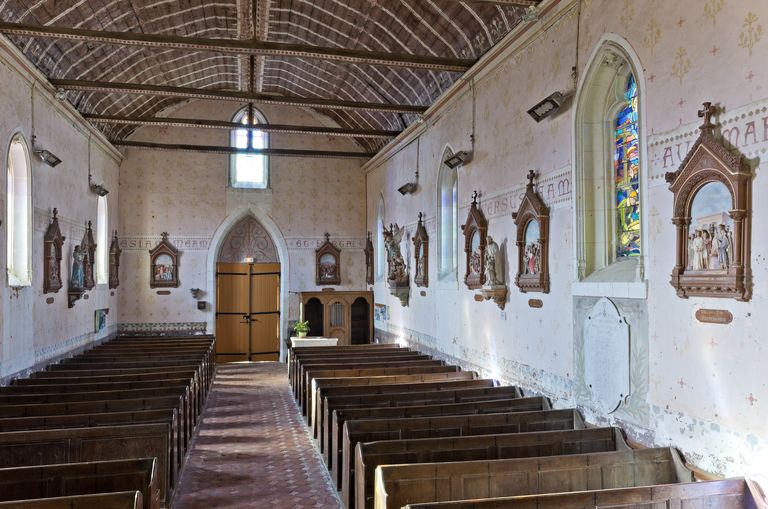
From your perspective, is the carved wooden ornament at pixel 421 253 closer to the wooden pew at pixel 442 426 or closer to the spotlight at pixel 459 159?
the spotlight at pixel 459 159

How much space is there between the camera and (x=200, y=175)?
56.3 ft

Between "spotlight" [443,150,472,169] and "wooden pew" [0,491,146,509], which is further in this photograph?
"spotlight" [443,150,472,169]

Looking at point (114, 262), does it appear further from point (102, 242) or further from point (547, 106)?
point (547, 106)

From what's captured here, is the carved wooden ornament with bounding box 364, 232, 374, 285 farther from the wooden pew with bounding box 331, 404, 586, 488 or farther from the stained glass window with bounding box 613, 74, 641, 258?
the stained glass window with bounding box 613, 74, 641, 258

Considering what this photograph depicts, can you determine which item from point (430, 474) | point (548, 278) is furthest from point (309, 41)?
point (430, 474)

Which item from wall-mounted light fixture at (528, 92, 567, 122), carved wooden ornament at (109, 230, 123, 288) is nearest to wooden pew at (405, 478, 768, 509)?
wall-mounted light fixture at (528, 92, 567, 122)

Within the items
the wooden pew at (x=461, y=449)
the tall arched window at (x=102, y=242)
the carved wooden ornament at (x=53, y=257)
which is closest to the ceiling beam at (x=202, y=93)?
the carved wooden ornament at (x=53, y=257)

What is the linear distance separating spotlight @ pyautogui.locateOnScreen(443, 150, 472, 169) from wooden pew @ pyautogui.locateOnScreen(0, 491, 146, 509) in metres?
7.41

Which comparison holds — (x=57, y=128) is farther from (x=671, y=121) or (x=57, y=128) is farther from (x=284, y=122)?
(x=671, y=121)

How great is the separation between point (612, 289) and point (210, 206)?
13393 mm

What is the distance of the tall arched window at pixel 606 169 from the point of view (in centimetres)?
640

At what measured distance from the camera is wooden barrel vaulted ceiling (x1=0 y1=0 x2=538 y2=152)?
8.55 metres

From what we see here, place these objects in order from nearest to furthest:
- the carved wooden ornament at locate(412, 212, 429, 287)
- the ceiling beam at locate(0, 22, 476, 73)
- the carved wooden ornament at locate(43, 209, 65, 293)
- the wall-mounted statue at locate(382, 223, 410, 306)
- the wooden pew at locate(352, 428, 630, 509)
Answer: the wooden pew at locate(352, 428, 630, 509)
the ceiling beam at locate(0, 22, 476, 73)
the carved wooden ornament at locate(43, 209, 65, 293)
the carved wooden ornament at locate(412, 212, 429, 287)
the wall-mounted statue at locate(382, 223, 410, 306)

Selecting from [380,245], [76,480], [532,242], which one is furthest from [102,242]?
[76,480]
